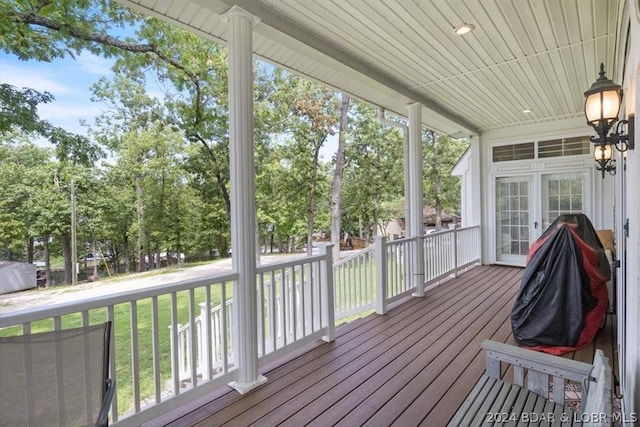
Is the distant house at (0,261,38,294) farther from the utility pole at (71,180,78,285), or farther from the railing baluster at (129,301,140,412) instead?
the railing baluster at (129,301,140,412)

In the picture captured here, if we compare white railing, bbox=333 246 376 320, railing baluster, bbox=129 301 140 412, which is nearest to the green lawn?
railing baluster, bbox=129 301 140 412

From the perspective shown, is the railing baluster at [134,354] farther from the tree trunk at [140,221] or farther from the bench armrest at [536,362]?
the tree trunk at [140,221]

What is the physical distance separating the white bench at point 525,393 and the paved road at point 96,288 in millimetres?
4250

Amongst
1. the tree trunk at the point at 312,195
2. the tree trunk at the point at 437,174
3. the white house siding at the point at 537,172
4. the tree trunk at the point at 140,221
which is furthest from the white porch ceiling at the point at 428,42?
the tree trunk at the point at 437,174

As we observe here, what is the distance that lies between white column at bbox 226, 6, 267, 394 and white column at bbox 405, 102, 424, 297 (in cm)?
296

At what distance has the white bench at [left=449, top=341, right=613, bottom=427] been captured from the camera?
140cm

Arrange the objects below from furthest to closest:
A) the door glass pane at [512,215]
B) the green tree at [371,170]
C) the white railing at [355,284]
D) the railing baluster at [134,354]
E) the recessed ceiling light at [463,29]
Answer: the green tree at [371,170] < the door glass pane at [512,215] < the white railing at [355,284] < the recessed ceiling light at [463,29] < the railing baluster at [134,354]

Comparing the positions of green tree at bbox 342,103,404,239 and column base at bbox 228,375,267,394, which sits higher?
green tree at bbox 342,103,404,239

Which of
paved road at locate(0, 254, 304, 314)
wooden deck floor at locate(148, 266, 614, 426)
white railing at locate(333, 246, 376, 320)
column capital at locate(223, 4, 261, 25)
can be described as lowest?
paved road at locate(0, 254, 304, 314)

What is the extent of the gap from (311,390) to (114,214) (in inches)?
389

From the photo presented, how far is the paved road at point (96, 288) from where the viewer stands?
634 cm

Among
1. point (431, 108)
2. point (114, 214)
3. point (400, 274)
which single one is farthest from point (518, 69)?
point (114, 214)

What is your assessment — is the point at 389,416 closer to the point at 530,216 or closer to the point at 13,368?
the point at 13,368

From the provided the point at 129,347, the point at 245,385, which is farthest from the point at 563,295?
the point at 129,347
